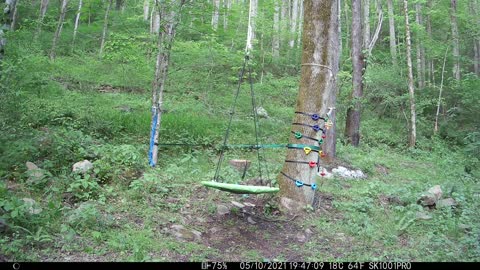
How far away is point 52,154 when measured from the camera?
243 inches

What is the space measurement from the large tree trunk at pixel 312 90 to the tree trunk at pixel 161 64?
2309 millimetres

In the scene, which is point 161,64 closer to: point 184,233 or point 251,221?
point 251,221

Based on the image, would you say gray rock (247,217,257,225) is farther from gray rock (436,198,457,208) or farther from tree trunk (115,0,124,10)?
tree trunk (115,0,124,10)

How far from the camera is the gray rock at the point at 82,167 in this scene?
574 cm

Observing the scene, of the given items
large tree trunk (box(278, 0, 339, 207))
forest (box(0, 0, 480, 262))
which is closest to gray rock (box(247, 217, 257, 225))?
forest (box(0, 0, 480, 262))

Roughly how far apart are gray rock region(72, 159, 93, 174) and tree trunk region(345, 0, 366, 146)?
815cm

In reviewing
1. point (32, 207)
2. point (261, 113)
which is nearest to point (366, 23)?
point (261, 113)

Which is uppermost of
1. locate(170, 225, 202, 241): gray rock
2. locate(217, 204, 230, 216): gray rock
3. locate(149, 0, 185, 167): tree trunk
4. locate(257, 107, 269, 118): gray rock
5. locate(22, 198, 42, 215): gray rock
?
locate(149, 0, 185, 167): tree trunk

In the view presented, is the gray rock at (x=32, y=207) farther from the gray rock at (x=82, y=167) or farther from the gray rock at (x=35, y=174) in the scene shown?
the gray rock at (x=82, y=167)

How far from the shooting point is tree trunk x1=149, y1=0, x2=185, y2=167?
678 cm

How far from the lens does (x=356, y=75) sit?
11820 millimetres

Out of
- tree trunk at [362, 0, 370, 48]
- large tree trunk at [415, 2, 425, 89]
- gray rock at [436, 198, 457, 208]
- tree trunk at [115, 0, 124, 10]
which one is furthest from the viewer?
tree trunk at [115, 0, 124, 10]

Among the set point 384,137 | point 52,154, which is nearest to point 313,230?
point 52,154

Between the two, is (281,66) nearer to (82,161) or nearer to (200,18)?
(200,18)
